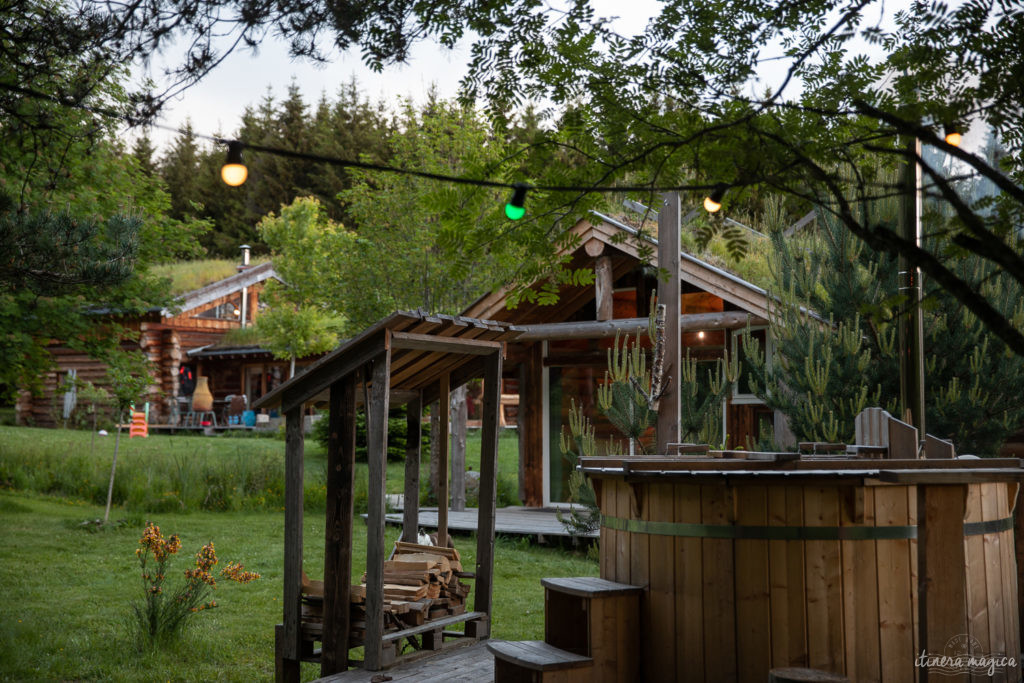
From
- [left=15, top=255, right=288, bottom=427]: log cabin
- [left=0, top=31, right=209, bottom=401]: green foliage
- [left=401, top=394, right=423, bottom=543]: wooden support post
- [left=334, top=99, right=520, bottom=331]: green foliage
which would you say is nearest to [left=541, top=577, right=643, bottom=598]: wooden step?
[left=401, top=394, right=423, bottom=543]: wooden support post

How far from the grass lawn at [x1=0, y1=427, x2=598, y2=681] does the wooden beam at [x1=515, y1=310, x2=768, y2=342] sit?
310 centimetres

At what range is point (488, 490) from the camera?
22.2 feet

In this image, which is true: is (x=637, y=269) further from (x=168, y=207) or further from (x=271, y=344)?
(x=271, y=344)

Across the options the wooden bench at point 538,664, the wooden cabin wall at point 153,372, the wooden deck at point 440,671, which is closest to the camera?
the wooden bench at point 538,664

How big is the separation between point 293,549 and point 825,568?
315 cm

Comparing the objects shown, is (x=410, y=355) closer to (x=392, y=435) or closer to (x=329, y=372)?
(x=329, y=372)

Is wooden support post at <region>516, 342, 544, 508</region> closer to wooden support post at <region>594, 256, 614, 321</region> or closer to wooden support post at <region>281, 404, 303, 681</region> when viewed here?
wooden support post at <region>594, 256, 614, 321</region>

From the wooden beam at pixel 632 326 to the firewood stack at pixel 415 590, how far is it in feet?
18.1

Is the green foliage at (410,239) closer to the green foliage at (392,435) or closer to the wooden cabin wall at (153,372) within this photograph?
the green foliage at (392,435)

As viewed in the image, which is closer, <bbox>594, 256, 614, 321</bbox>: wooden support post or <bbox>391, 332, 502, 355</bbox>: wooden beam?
<bbox>391, 332, 502, 355</bbox>: wooden beam

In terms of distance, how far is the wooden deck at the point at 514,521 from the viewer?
12.7 metres

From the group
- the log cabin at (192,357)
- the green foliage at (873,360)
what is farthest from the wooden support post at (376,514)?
the log cabin at (192,357)

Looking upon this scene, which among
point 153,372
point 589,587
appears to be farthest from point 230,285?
point 589,587

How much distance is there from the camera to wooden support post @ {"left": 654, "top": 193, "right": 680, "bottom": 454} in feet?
29.8
